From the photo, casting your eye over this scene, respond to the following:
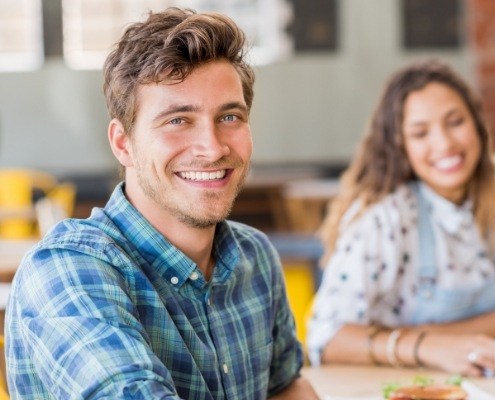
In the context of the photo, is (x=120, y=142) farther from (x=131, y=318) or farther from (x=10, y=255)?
(x=10, y=255)

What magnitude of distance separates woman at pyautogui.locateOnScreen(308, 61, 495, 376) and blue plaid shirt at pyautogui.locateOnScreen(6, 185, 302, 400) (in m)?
0.62

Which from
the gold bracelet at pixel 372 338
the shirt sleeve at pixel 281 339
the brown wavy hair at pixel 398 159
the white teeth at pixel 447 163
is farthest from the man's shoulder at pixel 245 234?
the white teeth at pixel 447 163

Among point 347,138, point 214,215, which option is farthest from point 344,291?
point 347,138

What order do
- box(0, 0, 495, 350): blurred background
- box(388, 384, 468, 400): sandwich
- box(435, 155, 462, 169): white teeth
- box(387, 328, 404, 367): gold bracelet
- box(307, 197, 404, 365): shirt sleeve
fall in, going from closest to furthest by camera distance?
box(388, 384, 468, 400): sandwich < box(387, 328, 404, 367): gold bracelet < box(307, 197, 404, 365): shirt sleeve < box(435, 155, 462, 169): white teeth < box(0, 0, 495, 350): blurred background

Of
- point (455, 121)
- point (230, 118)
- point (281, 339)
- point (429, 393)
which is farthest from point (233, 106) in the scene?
point (455, 121)

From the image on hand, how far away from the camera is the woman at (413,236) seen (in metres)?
2.27

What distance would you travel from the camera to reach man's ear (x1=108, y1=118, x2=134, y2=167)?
1.50 meters

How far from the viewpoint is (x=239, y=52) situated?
1510 mm

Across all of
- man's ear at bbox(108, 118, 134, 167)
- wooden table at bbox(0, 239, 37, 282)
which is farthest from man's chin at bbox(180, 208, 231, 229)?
wooden table at bbox(0, 239, 37, 282)

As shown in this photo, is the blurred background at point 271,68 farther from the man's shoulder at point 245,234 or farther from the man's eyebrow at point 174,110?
the man's eyebrow at point 174,110

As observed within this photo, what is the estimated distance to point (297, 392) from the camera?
5.85 feet

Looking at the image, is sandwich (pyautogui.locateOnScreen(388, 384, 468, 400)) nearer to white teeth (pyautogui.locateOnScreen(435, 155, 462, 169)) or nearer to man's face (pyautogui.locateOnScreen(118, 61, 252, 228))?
man's face (pyautogui.locateOnScreen(118, 61, 252, 228))

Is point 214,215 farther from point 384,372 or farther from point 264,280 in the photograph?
point 384,372

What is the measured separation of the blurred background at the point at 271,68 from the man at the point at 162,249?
8.27m
